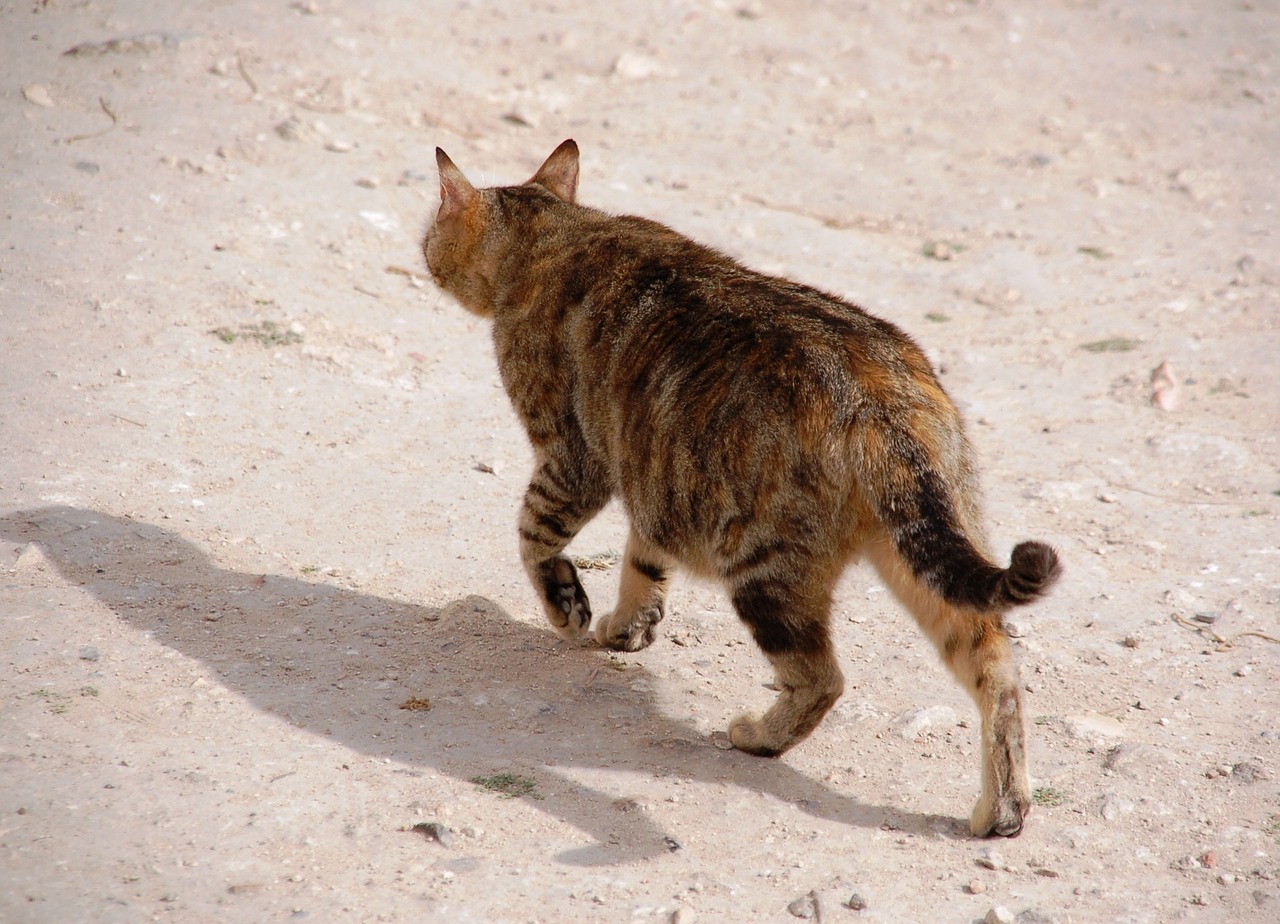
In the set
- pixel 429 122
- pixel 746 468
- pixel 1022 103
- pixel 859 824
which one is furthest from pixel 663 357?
pixel 1022 103

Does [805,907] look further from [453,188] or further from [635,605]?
[453,188]

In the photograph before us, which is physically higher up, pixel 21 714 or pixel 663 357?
pixel 663 357

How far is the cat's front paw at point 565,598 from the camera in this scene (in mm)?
4934

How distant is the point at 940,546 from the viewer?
11.5 feet

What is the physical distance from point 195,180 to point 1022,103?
6953 millimetres

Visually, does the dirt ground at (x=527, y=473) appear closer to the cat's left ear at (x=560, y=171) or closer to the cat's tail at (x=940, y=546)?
the cat's tail at (x=940, y=546)

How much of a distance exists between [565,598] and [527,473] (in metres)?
1.31

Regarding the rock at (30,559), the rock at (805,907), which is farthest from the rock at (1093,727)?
the rock at (30,559)

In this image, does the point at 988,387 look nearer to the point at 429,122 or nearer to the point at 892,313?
the point at 892,313

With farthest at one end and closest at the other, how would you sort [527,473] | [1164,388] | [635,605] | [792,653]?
1. [1164,388]
2. [527,473]
3. [635,605]
4. [792,653]

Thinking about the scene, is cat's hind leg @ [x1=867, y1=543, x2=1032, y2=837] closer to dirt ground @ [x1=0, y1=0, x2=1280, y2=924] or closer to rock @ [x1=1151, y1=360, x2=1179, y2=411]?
dirt ground @ [x1=0, y1=0, x2=1280, y2=924]

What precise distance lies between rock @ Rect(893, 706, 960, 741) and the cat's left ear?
2.75 meters

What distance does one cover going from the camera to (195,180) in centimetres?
749

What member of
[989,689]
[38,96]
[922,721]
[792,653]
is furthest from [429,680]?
[38,96]
